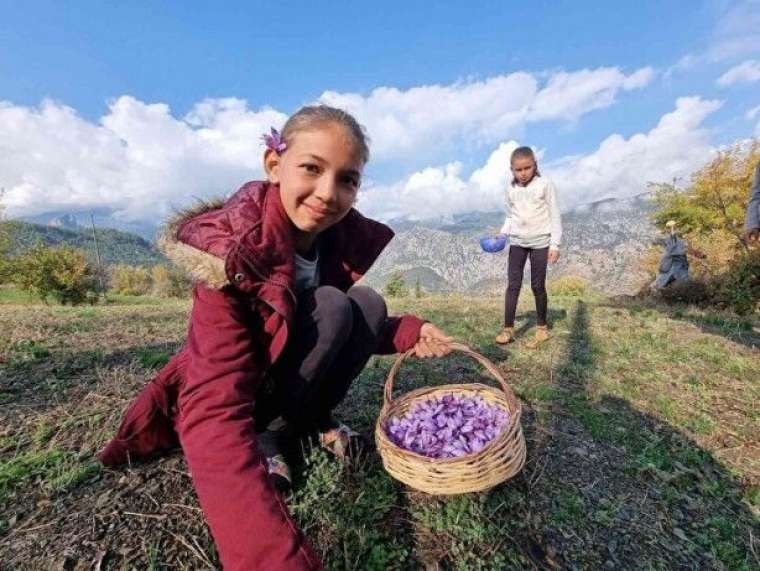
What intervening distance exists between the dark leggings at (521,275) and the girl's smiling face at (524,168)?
3.26 feet

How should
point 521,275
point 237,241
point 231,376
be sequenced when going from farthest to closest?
point 521,275
point 237,241
point 231,376

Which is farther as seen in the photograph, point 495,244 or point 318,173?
point 495,244

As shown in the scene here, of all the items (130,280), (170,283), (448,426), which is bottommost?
(130,280)

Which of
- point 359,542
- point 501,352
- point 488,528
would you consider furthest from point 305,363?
point 501,352

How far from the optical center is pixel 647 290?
16484 millimetres

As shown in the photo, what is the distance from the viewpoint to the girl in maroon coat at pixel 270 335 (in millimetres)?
1437

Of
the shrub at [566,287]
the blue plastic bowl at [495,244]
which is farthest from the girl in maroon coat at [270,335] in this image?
the shrub at [566,287]

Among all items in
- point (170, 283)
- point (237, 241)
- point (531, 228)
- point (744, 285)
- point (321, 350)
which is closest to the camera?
point (237, 241)

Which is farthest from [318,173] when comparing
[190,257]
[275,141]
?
[190,257]

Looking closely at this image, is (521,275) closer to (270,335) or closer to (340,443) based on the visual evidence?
(340,443)

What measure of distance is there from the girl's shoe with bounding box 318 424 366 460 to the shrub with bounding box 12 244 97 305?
36.7m

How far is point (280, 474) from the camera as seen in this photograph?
90.4 inches

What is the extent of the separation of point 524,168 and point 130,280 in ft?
263

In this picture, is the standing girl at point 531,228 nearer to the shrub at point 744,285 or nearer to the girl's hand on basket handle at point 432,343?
the girl's hand on basket handle at point 432,343
